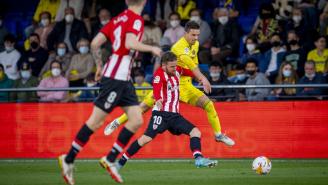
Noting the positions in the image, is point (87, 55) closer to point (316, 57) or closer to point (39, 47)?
point (39, 47)

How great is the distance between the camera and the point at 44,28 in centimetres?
2434

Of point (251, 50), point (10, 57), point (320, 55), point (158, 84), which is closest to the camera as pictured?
point (158, 84)

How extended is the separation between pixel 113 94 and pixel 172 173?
3.56m

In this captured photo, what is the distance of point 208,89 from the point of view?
1541 cm

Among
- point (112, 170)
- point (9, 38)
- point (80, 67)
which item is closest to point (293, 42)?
point (80, 67)

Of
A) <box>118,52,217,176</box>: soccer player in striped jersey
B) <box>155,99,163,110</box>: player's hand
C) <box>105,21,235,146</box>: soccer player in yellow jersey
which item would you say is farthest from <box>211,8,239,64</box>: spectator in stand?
<box>155,99,163,110</box>: player's hand

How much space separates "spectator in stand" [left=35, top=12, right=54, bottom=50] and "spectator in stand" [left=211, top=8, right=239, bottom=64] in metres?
4.74

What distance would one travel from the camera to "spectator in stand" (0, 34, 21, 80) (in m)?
23.6

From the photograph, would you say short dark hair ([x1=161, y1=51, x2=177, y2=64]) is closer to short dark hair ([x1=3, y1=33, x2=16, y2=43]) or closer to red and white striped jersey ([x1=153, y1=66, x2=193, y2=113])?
red and white striped jersey ([x1=153, y1=66, x2=193, y2=113])

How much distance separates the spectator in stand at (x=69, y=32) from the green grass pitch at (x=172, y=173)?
565 centimetres

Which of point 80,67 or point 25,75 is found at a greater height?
point 80,67

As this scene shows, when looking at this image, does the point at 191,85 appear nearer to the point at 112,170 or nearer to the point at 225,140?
the point at 225,140

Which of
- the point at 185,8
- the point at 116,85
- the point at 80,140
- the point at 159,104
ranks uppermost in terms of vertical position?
the point at 185,8

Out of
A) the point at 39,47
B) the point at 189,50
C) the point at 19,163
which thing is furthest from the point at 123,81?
the point at 39,47
